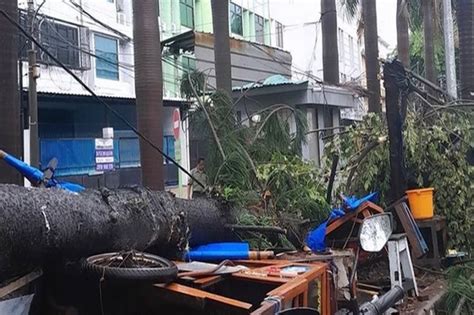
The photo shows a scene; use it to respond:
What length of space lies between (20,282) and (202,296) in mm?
998

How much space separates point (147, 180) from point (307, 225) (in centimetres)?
321

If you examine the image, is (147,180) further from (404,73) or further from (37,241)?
(37,241)

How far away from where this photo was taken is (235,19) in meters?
32.1

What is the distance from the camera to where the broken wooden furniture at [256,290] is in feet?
9.77

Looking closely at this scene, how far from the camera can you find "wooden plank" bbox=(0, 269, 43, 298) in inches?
113

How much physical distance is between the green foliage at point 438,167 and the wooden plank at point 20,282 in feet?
18.5

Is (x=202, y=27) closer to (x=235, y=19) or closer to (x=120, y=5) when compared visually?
(x=235, y=19)

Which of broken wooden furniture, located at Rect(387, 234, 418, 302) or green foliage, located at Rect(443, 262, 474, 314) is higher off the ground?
broken wooden furniture, located at Rect(387, 234, 418, 302)

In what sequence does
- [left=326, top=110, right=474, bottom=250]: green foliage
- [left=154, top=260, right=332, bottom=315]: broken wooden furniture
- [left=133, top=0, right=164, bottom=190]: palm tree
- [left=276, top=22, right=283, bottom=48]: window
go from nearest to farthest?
[left=154, top=260, right=332, bottom=315]: broken wooden furniture → [left=326, top=110, right=474, bottom=250]: green foliage → [left=133, top=0, right=164, bottom=190]: palm tree → [left=276, top=22, right=283, bottom=48]: window

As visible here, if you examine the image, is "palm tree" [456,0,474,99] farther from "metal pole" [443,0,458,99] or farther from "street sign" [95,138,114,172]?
"street sign" [95,138,114,172]

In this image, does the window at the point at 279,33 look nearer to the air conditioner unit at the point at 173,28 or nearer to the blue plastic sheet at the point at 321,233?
the air conditioner unit at the point at 173,28

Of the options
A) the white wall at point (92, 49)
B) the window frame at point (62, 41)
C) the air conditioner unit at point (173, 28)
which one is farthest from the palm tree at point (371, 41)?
the window frame at point (62, 41)

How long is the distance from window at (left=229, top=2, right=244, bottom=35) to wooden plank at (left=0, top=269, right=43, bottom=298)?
96.1 feet

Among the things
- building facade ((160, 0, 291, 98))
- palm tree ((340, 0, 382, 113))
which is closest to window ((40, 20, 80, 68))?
building facade ((160, 0, 291, 98))
